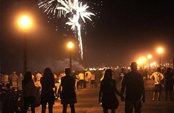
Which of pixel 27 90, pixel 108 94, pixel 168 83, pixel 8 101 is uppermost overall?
pixel 168 83

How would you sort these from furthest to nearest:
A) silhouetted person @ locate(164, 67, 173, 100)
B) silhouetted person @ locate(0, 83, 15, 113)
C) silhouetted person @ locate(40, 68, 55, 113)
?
silhouetted person @ locate(164, 67, 173, 100) → silhouetted person @ locate(0, 83, 15, 113) → silhouetted person @ locate(40, 68, 55, 113)

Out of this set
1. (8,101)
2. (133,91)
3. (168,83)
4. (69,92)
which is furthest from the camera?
(168,83)

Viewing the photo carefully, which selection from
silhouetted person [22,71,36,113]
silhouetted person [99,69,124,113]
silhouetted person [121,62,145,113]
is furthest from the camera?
silhouetted person [22,71,36,113]

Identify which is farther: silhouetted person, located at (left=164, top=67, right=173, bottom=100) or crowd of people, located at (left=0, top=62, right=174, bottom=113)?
silhouetted person, located at (left=164, top=67, right=173, bottom=100)

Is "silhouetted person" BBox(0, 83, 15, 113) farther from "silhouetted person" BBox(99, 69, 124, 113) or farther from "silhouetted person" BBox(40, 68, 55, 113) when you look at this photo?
"silhouetted person" BBox(99, 69, 124, 113)

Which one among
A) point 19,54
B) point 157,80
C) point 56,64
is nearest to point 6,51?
point 19,54

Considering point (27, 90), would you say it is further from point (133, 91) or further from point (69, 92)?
point (133, 91)

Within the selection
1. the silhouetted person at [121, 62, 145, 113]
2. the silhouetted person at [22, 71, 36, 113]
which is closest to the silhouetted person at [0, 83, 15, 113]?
the silhouetted person at [22, 71, 36, 113]

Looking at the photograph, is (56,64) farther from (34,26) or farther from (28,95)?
(28,95)

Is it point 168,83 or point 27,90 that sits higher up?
point 168,83

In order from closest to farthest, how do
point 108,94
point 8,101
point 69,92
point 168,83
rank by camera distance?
point 108,94 < point 69,92 < point 8,101 < point 168,83

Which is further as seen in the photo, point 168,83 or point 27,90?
point 168,83

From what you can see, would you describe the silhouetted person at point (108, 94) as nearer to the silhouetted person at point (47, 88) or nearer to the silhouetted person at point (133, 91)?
the silhouetted person at point (133, 91)

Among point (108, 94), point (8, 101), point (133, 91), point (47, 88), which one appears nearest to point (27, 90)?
point (47, 88)
